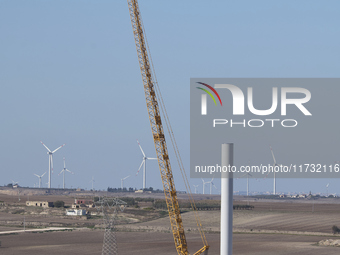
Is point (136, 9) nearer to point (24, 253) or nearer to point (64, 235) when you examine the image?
point (24, 253)

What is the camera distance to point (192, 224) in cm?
17538

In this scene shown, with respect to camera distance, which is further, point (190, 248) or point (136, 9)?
point (190, 248)

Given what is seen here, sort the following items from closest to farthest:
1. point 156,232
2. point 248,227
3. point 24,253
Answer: point 24,253 → point 156,232 → point 248,227

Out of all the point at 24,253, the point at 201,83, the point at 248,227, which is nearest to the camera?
the point at 201,83

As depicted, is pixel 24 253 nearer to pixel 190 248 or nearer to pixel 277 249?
pixel 190 248

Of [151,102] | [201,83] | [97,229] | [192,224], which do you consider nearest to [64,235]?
[97,229]

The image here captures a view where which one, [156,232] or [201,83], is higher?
[201,83]

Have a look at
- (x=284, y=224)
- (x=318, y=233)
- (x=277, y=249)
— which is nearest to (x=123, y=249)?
(x=277, y=249)

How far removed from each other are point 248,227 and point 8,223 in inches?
2520

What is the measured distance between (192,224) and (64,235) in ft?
140

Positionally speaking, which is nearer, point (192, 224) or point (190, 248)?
point (190, 248)

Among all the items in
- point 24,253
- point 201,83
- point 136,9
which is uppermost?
point 136,9

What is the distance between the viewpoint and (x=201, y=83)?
78.5m

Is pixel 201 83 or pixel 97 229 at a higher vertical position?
pixel 201 83
